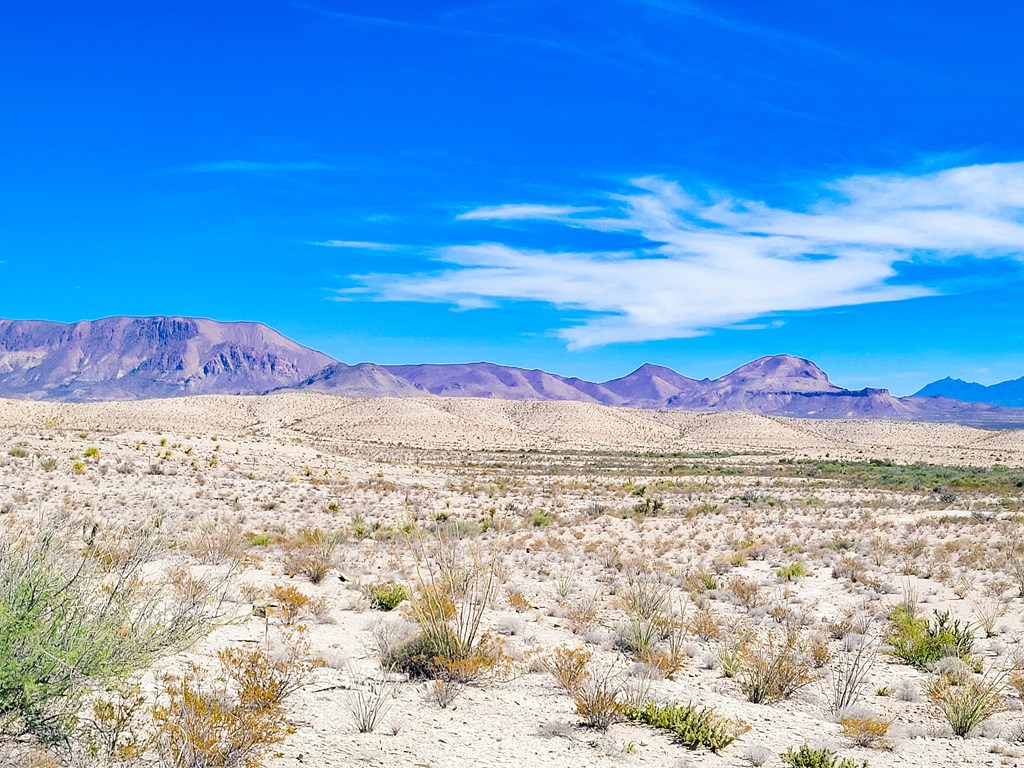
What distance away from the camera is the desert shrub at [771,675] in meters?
7.75

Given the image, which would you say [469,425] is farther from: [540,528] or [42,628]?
[42,628]

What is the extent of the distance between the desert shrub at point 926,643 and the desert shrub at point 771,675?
1398 mm

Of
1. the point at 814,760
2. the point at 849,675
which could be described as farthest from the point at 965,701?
the point at 814,760

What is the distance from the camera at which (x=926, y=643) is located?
942cm

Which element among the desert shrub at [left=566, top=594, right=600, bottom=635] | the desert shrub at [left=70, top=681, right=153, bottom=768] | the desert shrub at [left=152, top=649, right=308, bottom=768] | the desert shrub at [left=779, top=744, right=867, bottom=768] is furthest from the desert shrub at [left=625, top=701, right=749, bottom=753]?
the desert shrub at [left=70, top=681, right=153, bottom=768]

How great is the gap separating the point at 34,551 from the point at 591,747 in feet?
14.9

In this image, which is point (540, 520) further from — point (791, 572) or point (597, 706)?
point (597, 706)

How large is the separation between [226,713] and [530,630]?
4798mm

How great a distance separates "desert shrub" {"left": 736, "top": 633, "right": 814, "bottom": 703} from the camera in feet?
25.4

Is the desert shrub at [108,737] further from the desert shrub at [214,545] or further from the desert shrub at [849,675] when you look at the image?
the desert shrub at [214,545]

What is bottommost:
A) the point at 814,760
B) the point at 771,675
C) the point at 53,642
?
the point at 814,760

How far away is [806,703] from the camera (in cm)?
770

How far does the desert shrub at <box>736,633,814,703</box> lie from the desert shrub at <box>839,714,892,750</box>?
3.07 ft

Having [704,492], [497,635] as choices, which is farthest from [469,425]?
[497,635]
